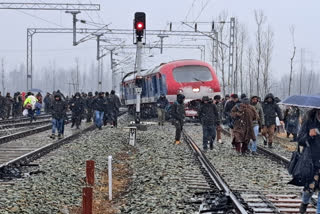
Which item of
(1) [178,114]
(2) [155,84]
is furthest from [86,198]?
(2) [155,84]

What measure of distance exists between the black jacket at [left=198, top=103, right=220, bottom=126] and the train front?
40.7ft

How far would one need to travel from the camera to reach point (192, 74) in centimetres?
2889

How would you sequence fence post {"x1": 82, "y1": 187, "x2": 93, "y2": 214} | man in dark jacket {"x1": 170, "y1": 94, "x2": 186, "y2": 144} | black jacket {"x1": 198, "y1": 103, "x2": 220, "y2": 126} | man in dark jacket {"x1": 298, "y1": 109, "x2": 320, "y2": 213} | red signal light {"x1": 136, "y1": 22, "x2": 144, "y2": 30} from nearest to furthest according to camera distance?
man in dark jacket {"x1": 298, "y1": 109, "x2": 320, "y2": 213} → fence post {"x1": 82, "y1": 187, "x2": 93, "y2": 214} → black jacket {"x1": 198, "y1": 103, "x2": 220, "y2": 126} → man in dark jacket {"x1": 170, "y1": 94, "x2": 186, "y2": 144} → red signal light {"x1": 136, "y1": 22, "x2": 144, "y2": 30}

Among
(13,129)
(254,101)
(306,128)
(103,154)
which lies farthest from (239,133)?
(13,129)

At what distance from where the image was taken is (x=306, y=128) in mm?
6844

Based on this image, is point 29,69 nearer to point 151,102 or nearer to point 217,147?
point 151,102

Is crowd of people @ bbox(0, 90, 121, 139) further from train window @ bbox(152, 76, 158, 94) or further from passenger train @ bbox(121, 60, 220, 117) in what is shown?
train window @ bbox(152, 76, 158, 94)

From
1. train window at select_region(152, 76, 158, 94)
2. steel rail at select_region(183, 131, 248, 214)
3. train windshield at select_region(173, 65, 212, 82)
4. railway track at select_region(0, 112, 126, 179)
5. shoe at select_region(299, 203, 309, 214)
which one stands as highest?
train windshield at select_region(173, 65, 212, 82)

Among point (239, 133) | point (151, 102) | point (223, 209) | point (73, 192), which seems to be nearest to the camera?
point (223, 209)

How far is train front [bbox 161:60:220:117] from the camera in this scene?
28125 millimetres

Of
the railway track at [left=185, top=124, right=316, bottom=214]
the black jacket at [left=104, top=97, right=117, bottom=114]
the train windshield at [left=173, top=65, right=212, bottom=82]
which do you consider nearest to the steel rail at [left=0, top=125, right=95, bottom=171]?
the railway track at [left=185, top=124, right=316, bottom=214]

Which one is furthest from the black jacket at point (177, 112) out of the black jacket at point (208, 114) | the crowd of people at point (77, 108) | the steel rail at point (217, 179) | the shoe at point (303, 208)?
the shoe at point (303, 208)

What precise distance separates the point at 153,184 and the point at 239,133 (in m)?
5.13

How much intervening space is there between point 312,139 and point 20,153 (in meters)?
10.4
